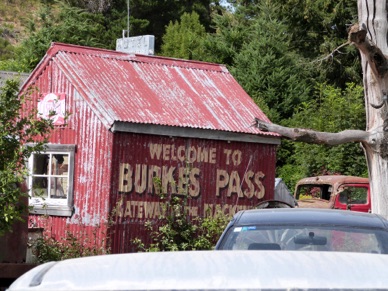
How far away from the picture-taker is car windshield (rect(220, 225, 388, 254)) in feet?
24.8

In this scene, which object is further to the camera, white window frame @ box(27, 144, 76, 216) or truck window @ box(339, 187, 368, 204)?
truck window @ box(339, 187, 368, 204)

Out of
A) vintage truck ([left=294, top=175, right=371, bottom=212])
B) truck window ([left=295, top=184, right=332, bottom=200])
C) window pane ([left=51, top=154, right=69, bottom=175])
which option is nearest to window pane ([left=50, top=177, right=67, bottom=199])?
window pane ([left=51, top=154, right=69, bottom=175])

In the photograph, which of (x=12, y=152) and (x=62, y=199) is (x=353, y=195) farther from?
(x=12, y=152)

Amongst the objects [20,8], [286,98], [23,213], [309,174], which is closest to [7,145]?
A: [23,213]

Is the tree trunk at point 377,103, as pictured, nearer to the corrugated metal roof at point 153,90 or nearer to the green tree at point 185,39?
the corrugated metal roof at point 153,90

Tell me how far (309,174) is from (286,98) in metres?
6.62

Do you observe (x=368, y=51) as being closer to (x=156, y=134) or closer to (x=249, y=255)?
(x=156, y=134)

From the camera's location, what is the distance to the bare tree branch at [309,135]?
1602 cm

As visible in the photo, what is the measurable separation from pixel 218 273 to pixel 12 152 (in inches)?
388

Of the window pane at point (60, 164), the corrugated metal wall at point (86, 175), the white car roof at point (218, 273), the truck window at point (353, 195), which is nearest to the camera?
the white car roof at point (218, 273)

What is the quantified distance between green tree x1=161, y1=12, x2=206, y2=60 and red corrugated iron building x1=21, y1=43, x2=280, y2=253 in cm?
2825

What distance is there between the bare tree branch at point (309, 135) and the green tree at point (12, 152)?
4.63 m

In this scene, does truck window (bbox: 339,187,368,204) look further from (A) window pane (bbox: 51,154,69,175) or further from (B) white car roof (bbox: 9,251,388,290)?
(B) white car roof (bbox: 9,251,388,290)

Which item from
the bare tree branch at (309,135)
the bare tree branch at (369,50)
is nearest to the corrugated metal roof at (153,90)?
the bare tree branch at (309,135)
